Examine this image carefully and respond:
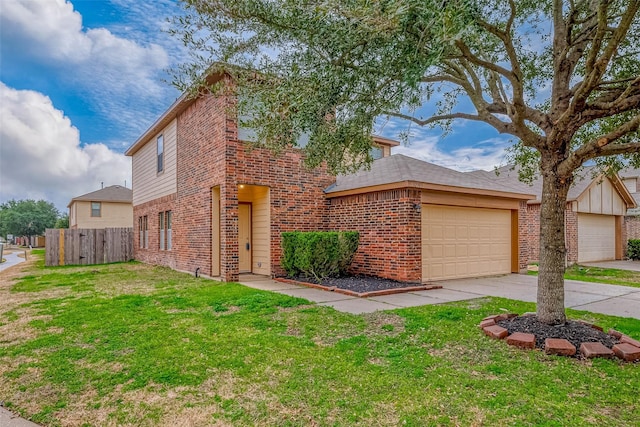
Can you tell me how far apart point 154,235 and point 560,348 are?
15156 mm

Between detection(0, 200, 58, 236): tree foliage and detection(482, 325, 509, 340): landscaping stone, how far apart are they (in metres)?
65.8

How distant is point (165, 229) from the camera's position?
48.0 feet

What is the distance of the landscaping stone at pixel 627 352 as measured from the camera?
12.8ft

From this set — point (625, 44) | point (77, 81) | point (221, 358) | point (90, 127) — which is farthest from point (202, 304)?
point (90, 127)

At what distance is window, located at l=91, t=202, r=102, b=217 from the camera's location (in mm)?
31250

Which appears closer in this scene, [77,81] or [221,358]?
[221,358]

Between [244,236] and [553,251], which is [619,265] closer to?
[553,251]

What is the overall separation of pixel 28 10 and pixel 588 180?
72.3 feet

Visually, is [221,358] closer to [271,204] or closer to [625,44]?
[271,204]

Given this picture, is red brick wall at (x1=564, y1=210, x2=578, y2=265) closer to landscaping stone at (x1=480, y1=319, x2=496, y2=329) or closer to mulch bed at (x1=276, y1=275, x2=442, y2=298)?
mulch bed at (x1=276, y1=275, x2=442, y2=298)

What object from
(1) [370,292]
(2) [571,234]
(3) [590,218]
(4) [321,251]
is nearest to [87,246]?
(4) [321,251]

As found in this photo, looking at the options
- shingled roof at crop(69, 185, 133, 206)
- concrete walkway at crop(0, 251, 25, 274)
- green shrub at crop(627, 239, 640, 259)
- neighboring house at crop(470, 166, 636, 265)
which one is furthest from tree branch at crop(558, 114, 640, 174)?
shingled roof at crop(69, 185, 133, 206)

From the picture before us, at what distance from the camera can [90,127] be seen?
71.9ft

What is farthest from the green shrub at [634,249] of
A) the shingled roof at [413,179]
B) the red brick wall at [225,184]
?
the red brick wall at [225,184]
